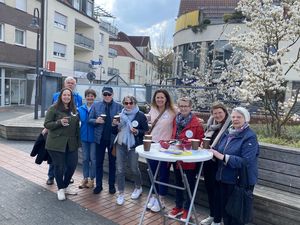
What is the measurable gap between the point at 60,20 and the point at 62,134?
26886mm

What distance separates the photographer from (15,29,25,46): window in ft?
81.0

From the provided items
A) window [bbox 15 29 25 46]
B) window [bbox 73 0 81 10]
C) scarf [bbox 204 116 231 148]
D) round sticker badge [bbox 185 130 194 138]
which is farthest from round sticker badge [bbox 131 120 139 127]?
window [bbox 73 0 81 10]

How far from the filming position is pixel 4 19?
22.9 meters

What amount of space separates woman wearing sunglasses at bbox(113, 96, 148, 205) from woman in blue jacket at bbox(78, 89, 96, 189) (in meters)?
0.57

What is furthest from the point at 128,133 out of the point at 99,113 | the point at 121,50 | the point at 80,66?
the point at 121,50

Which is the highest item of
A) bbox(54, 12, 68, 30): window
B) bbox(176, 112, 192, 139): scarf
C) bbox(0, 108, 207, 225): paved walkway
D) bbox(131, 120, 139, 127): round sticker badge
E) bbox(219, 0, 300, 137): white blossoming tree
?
bbox(54, 12, 68, 30): window

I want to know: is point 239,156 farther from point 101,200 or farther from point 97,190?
point 97,190

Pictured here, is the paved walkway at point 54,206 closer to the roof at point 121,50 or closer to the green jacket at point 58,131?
the green jacket at point 58,131

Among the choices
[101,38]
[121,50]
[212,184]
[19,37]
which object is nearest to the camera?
[212,184]

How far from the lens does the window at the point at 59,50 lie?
28828 millimetres

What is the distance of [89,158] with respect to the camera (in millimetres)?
5523

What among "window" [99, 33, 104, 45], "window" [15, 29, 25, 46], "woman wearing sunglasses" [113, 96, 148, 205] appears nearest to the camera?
"woman wearing sunglasses" [113, 96, 148, 205]

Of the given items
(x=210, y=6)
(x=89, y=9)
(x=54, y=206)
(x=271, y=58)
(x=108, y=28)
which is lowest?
(x=54, y=206)

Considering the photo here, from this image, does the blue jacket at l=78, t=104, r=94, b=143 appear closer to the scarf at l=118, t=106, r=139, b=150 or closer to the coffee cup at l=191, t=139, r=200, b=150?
the scarf at l=118, t=106, r=139, b=150
